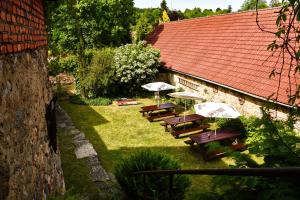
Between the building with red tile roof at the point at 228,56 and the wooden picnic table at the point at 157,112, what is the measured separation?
2.13m

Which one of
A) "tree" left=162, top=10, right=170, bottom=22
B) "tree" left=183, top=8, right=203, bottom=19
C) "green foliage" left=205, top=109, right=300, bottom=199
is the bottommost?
"green foliage" left=205, top=109, right=300, bottom=199

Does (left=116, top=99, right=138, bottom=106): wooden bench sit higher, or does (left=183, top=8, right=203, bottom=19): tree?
(left=183, top=8, right=203, bottom=19): tree

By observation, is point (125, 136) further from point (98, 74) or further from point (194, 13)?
point (194, 13)

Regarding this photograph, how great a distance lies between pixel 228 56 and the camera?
1600 cm

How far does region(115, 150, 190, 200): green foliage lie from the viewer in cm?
680

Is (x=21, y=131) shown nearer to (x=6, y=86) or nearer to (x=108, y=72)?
(x=6, y=86)

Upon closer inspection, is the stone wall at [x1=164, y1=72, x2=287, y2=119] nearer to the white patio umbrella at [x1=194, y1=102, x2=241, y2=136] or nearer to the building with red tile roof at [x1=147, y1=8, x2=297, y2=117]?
the building with red tile roof at [x1=147, y1=8, x2=297, y2=117]

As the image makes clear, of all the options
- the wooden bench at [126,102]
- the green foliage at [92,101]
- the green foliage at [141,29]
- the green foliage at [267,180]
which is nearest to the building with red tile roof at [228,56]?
the wooden bench at [126,102]

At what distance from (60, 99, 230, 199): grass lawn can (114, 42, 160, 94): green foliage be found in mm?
2658

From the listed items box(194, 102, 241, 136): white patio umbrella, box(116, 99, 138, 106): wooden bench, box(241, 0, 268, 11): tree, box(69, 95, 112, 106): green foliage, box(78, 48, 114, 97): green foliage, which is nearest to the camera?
box(194, 102, 241, 136): white patio umbrella

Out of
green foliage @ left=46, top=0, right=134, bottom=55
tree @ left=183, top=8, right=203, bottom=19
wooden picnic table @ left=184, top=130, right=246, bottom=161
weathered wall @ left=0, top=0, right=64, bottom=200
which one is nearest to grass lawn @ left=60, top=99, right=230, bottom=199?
wooden picnic table @ left=184, top=130, right=246, bottom=161

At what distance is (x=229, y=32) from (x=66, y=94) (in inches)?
512

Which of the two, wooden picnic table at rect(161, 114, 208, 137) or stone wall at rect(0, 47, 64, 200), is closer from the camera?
stone wall at rect(0, 47, 64, 200)

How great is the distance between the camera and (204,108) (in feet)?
39.6
